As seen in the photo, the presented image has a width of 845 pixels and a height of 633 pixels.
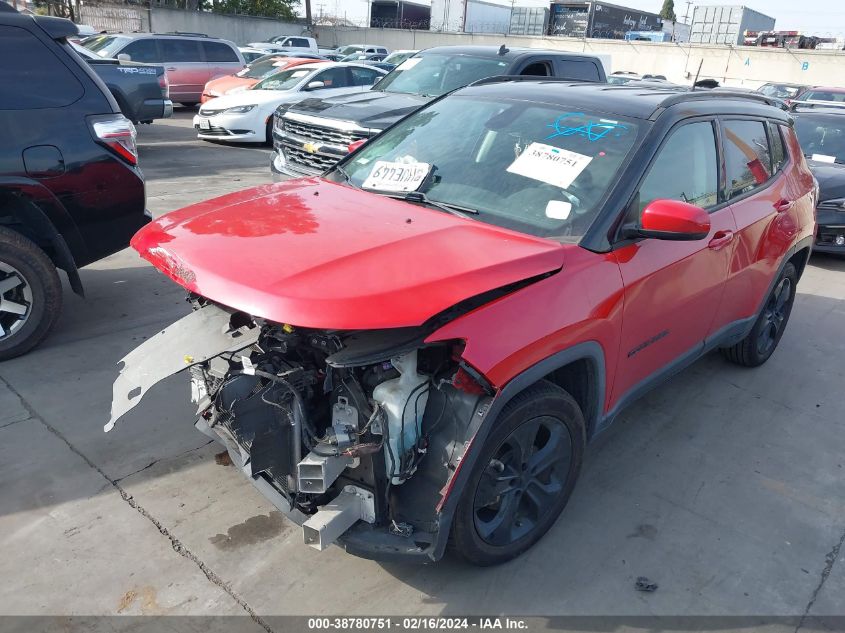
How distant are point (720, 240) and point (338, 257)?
2229mm

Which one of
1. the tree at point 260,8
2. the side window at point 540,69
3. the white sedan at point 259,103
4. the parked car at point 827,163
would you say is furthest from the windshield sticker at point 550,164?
the tree at point 260,8

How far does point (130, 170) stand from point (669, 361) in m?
3.68

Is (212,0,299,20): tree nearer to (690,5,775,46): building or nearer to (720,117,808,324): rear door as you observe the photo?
(690,5,775,46): building

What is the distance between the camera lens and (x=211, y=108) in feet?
42.0

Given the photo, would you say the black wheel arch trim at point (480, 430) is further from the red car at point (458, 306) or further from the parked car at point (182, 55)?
the parked car at point (182, 55)

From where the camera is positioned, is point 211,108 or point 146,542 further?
point 211,108

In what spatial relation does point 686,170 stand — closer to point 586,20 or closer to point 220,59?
point 220,59

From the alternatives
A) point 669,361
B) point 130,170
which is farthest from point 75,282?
point 669,361

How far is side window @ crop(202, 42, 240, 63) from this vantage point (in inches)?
666

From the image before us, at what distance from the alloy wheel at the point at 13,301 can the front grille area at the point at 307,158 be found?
382cm

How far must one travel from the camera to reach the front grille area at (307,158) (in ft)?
24.8

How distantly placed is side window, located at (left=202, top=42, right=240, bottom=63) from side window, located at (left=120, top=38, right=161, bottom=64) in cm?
130

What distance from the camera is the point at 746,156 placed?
4098mm

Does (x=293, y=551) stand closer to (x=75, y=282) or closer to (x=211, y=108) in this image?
(x=75, y=282)
